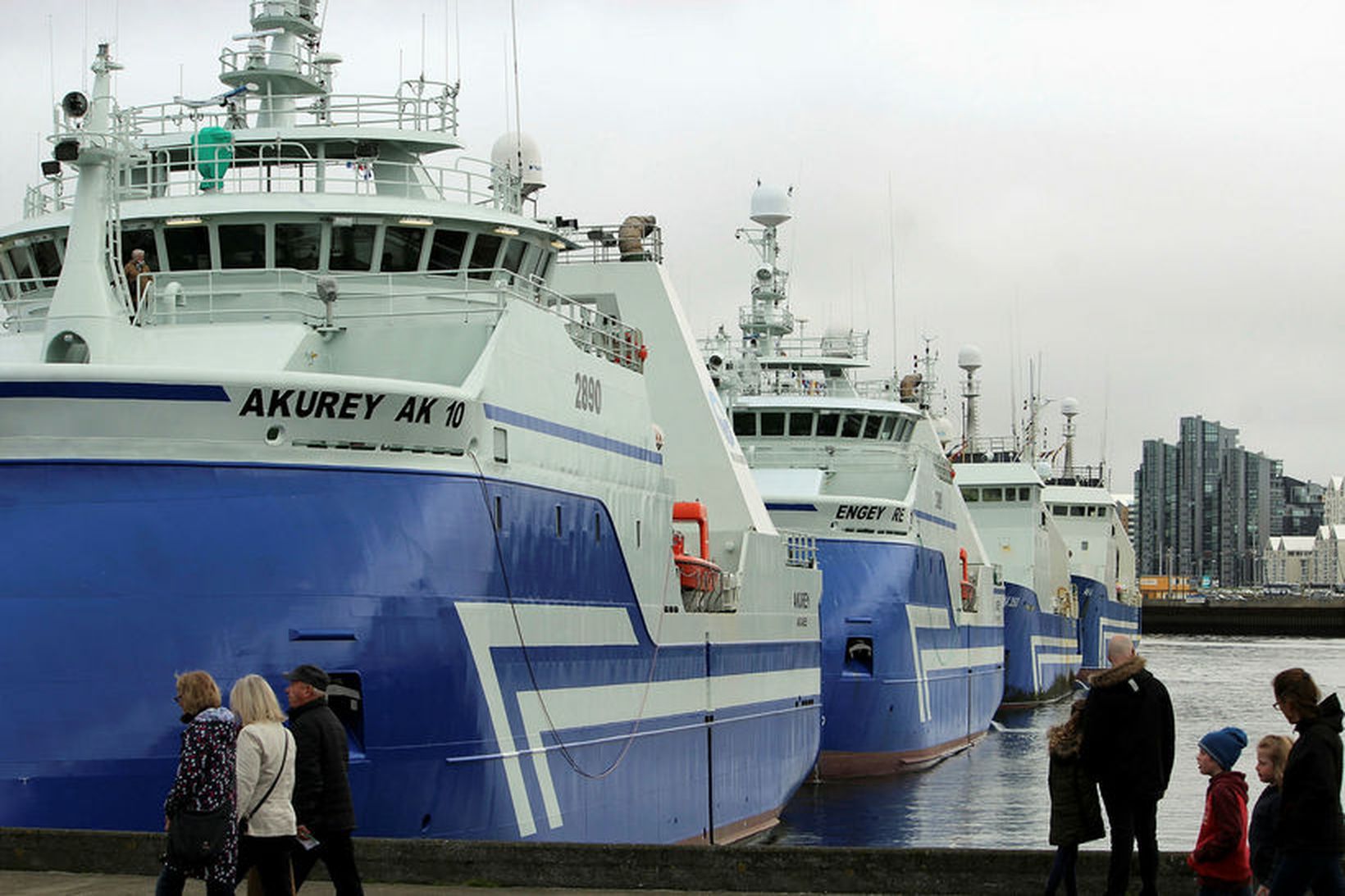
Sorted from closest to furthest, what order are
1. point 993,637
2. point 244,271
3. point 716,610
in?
1. point 244,271
2. point 716,610
3. point 993,637

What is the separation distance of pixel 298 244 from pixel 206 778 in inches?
404

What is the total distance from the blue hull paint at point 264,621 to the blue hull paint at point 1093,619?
185ft

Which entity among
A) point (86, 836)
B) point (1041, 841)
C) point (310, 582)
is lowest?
point (1041, 841)

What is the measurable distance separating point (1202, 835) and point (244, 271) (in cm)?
1143

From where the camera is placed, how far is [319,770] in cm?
955

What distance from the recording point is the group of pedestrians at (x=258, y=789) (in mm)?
8570

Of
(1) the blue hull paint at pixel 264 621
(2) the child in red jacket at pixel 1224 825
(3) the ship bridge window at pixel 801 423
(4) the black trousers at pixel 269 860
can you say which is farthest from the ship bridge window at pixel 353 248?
(3) the ship bridge window at pixel 801 423

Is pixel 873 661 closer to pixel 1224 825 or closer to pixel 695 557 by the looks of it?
pixel 695 557

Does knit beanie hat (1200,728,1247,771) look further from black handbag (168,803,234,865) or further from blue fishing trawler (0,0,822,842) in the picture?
blue fishing trawler (0,0,822,842)

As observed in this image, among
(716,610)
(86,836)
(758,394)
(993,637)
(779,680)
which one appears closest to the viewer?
(86,836)

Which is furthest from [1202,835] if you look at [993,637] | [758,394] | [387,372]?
[993,637]

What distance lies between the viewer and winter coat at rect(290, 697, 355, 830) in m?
9.49

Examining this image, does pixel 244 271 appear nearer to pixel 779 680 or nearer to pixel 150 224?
pixel 150 224

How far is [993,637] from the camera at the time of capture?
1802 inches
